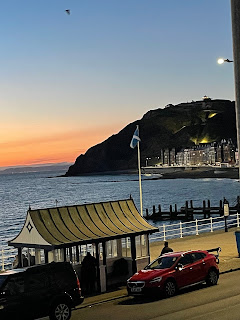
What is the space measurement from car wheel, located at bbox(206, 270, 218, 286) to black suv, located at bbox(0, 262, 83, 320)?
6.66 meters

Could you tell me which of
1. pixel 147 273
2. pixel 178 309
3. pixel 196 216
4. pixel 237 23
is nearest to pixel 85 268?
pixel 147 273

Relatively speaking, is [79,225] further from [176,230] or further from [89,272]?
[176,230]

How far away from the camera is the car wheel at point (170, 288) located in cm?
1984

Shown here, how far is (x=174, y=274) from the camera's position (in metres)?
20.2

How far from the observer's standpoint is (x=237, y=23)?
1020cm

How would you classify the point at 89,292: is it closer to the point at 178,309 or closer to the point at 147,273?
the point at 147,273

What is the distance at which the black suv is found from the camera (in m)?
15.4

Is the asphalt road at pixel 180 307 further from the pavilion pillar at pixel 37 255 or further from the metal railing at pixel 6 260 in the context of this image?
the metal railing at pixel 6 260

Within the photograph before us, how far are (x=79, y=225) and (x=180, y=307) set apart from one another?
18.3 ft

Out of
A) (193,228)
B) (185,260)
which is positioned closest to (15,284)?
(185,260)

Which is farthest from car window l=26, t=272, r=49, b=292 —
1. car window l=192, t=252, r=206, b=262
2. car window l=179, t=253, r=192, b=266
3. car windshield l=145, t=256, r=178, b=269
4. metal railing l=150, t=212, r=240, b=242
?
metal railing l=150, t=212, r=240, b=242

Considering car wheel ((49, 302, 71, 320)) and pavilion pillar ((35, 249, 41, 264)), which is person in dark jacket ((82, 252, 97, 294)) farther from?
A: car wheel ((49, 302, 71, 320))

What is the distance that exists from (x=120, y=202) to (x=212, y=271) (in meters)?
4.87

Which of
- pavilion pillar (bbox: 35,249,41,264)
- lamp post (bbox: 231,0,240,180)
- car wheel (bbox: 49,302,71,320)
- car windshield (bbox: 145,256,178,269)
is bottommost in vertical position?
car wheel (bbox: 49,302,71,320)
